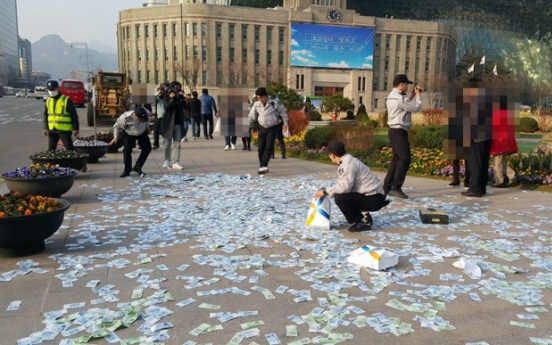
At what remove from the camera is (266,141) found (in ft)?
34.4

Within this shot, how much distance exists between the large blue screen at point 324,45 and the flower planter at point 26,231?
75.4 m

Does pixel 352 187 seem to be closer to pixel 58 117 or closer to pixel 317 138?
pixel 58 117

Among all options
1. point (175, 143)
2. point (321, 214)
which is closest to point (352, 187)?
point (321, 214)

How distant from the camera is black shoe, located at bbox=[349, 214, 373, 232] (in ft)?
19.7

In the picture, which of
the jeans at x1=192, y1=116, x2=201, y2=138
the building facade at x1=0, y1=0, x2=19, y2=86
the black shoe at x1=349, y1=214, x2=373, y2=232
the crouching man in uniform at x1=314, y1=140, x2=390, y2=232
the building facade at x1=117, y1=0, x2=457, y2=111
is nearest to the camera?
the crouching man in uniform at x1=314, y1=140, x2=390, y2=232

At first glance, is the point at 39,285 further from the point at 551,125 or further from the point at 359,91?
the point at 359,91

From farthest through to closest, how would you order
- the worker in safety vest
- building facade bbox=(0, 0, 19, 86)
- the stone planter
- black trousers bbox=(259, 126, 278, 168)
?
1. building facade bbox=(0, 0, 19, 86)
2. black trousers bbox=(259, 126, 278, 168)
3. the worker in safety vest
4. the stone planter

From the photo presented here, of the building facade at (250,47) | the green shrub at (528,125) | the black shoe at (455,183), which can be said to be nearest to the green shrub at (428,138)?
the black shoe at (455,183)

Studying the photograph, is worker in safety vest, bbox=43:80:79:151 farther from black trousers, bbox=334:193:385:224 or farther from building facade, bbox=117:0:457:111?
building facade, bbox=117:0:457:111

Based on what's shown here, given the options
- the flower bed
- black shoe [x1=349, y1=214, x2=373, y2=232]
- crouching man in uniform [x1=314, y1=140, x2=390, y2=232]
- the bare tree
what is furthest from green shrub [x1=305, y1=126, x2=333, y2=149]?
the bare tree

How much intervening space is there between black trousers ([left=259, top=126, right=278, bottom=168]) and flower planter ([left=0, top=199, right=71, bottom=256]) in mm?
5883

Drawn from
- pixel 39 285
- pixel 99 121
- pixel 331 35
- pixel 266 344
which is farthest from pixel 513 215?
pixel 331 35

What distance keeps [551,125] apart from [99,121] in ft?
76.3

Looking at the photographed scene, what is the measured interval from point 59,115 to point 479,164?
26.9 feet
